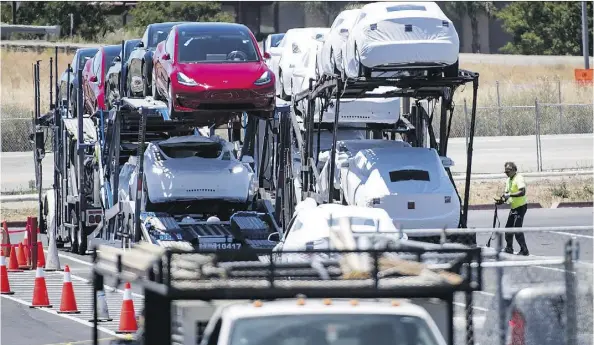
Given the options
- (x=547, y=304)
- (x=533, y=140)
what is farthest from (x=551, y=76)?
(x=547, y=304)

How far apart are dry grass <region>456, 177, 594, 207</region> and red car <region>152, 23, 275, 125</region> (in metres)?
13.1

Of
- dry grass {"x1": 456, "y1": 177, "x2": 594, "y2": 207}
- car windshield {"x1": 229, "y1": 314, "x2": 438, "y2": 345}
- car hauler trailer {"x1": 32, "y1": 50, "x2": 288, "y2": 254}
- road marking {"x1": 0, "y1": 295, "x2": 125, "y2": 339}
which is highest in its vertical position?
car windshield {"x1": 229, "y1": 314, "x2": 438, "y2": 345}

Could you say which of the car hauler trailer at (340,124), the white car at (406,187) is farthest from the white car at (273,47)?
the white car at (406,187)

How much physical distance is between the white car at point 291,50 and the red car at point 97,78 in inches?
127

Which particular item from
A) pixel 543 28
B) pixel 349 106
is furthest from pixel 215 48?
pixel 543 28

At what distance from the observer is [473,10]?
3260 inches

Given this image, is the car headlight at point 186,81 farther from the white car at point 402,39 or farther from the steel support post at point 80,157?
the steel support post at point 80,157

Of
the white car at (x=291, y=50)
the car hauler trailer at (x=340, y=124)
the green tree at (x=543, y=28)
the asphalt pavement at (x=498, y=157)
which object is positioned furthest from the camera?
→ the green tree at (x=543, y=28)

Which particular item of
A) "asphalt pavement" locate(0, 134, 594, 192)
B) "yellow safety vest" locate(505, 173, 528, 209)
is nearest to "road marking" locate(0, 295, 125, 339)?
"yellow safety vest" locate(505, 173, 528, 209)

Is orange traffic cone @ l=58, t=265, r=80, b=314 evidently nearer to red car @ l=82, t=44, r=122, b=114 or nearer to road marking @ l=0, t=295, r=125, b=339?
road marking @ l=0, t=295, r=125, b=339

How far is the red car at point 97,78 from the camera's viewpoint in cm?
2312

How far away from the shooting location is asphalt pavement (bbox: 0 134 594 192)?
3906 centimetres

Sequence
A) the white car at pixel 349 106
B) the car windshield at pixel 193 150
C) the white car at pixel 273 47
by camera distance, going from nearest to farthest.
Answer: the car windshield at pixel 193 150, the white car at pixel 349 106, the white car at pixel 273 47

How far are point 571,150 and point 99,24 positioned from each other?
42111mm
